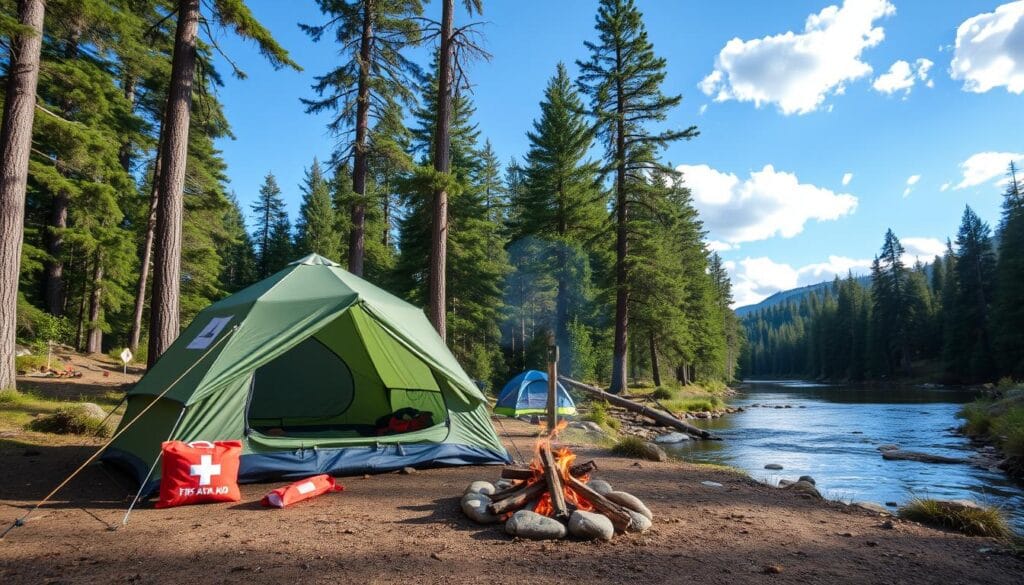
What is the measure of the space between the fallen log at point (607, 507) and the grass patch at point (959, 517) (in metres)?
3.01

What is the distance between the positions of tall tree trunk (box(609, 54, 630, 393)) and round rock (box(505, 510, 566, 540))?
15.7 m

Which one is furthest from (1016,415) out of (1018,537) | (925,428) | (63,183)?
(63,183)

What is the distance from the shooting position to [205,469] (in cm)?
492

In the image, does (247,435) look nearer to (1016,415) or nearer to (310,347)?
(310,347)

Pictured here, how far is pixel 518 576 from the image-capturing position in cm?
331

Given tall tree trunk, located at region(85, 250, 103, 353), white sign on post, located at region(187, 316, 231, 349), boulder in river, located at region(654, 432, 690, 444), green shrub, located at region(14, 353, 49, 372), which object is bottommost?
boulder in river, located at region(654, 432, 690, 444)

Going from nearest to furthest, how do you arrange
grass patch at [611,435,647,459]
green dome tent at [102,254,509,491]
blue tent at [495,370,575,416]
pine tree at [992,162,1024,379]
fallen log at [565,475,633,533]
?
1. fallen log at [565,475,633,533]
2. green dome tent at [102,254,509,491]
3. grass patch at [611,435,647,459]
4. blue tent at [495,370,575,416]
5. pine tree at [992,162,1024,379]

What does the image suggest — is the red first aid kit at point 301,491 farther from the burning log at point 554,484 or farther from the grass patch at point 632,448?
the grass patch at point 632,448

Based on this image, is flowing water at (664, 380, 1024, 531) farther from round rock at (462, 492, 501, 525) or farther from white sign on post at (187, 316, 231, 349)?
white sign on post at (187, 316, 231, 349)

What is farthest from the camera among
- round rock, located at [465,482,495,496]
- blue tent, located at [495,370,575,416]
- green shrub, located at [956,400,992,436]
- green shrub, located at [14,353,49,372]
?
green shrub, located at [14,353,49,372]

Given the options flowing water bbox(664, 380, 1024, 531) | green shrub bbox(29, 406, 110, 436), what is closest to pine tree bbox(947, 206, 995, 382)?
flowing water bbox(664, 380, 1024, 531)

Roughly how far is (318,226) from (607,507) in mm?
31600

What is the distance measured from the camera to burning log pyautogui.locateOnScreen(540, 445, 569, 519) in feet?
13.8

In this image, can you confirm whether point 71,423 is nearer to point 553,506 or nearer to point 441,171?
point 441,171
